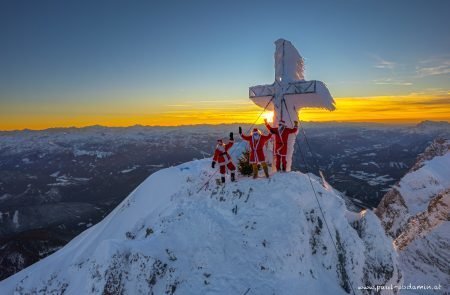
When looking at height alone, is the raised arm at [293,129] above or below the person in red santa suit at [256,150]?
above

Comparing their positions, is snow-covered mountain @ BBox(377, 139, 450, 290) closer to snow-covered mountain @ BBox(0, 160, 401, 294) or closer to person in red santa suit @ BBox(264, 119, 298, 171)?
snow-covered mountain @ BBox(0, 160, 401, 294)

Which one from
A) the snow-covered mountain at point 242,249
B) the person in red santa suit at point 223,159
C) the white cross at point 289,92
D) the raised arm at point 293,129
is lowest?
the snow-covered mountain at point 242,249

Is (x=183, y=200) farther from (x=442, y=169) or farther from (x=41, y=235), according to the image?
(x=41, y=235)

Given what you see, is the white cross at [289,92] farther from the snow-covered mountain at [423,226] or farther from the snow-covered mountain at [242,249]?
the snow-covered mountain at [423,226]

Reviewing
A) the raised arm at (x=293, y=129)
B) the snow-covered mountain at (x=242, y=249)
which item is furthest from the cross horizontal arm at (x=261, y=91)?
the snow-covered mountain at (x=242, y=249)

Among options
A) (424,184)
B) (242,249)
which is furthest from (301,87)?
(424,184)

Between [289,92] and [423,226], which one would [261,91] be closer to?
[289,92]
